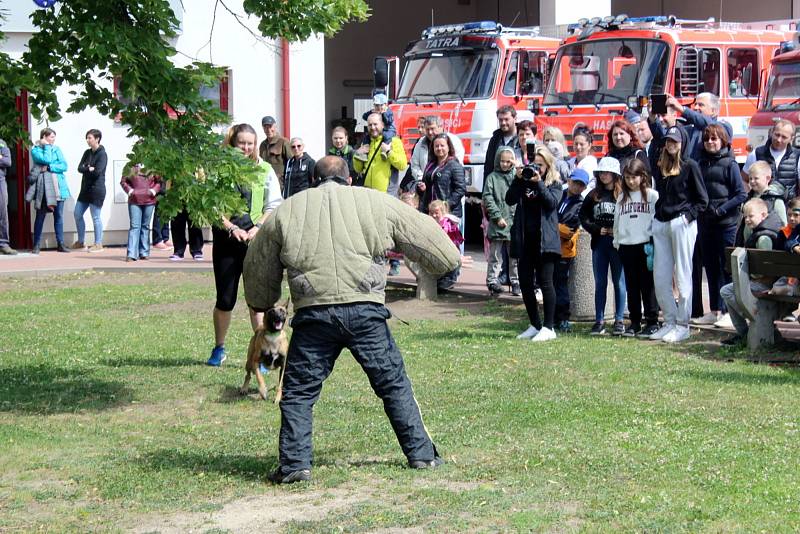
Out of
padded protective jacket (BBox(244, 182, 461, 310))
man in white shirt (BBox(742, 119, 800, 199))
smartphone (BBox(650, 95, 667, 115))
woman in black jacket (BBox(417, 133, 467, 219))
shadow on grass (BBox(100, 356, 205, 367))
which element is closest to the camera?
padded protective jacket (BBox(244, 182, 461, 310))

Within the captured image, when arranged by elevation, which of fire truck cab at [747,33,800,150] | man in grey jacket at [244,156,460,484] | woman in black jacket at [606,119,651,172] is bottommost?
man in grey jacket at [244,156,460,484]

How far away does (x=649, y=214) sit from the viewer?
38.6 ft

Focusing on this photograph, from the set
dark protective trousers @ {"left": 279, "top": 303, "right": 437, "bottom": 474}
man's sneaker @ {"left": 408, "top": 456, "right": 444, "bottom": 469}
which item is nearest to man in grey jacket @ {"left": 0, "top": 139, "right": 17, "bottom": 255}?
dark protective trousers @ {"left": 279, "top": 303, "right": 437, "bottom": 474}

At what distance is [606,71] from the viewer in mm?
19297

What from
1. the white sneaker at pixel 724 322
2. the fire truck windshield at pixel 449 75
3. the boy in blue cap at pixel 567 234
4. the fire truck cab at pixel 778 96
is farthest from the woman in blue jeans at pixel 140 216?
the white sneaker at pixel 724 322

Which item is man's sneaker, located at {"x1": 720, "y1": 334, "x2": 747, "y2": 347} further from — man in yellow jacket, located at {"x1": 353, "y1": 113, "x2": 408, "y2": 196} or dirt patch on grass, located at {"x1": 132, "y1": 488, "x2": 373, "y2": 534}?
man in yellow jacket, located at {"x1": 353, "y1": 113, "x2": 408, "y2": 196}

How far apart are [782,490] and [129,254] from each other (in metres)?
14.4

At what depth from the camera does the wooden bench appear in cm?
1061

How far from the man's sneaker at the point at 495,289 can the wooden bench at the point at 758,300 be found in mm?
4129

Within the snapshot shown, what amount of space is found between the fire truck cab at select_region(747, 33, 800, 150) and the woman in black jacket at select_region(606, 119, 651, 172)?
195 inches

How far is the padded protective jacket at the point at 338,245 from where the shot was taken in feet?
22.9

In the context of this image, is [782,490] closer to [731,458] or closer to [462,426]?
[731,458]

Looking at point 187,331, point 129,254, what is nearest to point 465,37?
point 129,254

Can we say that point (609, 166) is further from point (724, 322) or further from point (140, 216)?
point (140, 216)
